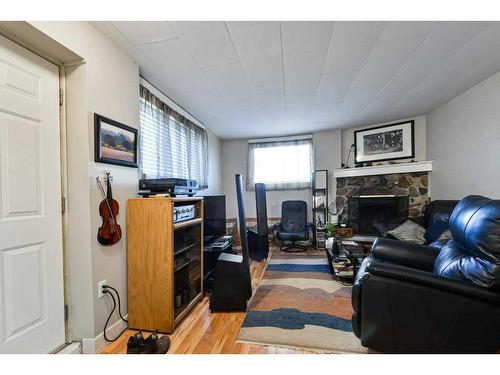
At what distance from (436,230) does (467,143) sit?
1.16 metres

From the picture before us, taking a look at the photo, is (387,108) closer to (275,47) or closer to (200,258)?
(275,47)

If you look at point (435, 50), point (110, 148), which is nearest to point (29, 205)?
point (110, 148)

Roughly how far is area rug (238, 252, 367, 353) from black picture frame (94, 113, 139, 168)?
5.34 feet

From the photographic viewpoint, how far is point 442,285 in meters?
1.21

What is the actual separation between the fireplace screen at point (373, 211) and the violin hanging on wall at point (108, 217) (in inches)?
153

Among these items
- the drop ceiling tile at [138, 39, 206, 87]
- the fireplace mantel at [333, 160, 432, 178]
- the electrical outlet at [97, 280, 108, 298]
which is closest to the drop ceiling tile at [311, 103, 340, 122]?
the fireplace mantel at [333, 160, 432, 178]

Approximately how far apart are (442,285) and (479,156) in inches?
92.0

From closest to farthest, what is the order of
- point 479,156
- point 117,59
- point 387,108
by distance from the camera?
point 117,59, point 479,156, point 387,108

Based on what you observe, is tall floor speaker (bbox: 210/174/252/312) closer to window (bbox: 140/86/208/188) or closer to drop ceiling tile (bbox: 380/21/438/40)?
window (bbox: 140/86/208/188)

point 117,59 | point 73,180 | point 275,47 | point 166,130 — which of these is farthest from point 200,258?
point 275,47

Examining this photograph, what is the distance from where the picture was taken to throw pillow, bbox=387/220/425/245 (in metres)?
3.04

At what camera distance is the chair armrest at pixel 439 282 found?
115 cm

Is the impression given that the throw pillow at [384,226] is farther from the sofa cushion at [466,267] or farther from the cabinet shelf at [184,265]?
the cabinet shelf at [184,265]

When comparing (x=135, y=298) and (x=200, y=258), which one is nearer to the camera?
(x=135, y=298)
